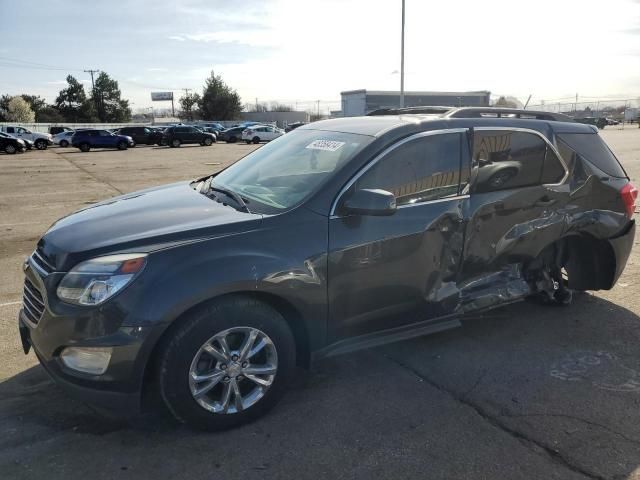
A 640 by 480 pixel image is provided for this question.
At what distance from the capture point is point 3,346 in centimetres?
Answer: 412

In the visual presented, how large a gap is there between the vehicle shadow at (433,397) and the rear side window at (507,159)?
1.28 m

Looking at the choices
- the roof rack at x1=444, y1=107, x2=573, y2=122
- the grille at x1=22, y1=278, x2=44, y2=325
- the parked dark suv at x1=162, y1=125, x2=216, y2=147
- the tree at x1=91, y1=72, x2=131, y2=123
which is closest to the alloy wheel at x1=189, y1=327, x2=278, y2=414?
the grille at x1=22, y1=278, x2=44, y2=325

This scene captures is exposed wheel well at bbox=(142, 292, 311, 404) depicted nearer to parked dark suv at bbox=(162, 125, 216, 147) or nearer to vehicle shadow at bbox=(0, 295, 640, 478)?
vehicle shadow at bbox=(0, 295, 640, 478)

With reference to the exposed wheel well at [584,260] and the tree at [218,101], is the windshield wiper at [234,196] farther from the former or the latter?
the tree at [218,101]

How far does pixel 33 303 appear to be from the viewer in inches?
122

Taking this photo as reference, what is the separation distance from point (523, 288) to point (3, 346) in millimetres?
4161

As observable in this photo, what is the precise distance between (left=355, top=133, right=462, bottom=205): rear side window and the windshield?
0.69 feet

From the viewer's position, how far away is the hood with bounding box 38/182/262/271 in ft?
9.53

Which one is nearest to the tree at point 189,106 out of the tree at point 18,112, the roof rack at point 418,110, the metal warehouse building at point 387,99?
the tree at point 18,112

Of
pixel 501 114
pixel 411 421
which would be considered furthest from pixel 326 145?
pixel 411 421

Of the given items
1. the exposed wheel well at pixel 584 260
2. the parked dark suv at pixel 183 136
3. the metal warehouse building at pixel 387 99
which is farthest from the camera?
the metal warehouse building at pixel 387 99

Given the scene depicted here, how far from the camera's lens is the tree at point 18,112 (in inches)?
3187

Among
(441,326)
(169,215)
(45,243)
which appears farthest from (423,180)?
(45,243)

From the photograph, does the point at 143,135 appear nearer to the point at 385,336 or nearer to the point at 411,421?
the point at 385,336
